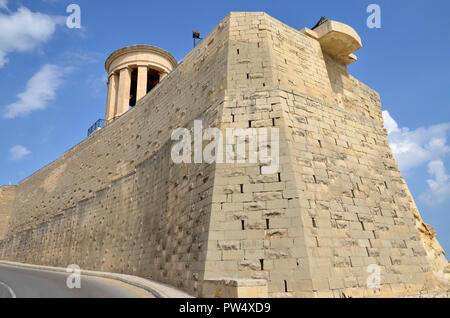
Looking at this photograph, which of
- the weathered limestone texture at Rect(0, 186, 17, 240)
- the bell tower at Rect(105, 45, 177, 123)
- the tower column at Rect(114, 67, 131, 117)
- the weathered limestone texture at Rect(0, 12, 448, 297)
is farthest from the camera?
the weathered limestone texture at Rect(0, 186, 17, 240)

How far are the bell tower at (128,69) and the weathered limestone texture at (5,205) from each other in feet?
56.9

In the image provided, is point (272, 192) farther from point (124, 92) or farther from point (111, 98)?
point (111, 98)

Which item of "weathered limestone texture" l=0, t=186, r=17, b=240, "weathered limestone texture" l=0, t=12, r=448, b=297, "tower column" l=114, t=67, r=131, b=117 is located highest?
"tower column" l=114, t=67, r=131, b=117

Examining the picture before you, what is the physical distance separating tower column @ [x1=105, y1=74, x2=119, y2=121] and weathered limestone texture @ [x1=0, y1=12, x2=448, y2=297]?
1084cm

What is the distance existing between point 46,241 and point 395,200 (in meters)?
21.4

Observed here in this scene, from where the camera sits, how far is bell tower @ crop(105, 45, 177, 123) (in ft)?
80.9

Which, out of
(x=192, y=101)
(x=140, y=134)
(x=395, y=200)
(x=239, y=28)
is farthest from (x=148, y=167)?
(x=395, y=200)

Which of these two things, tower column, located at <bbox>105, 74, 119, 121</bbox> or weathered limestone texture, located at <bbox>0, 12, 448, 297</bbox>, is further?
tower column, located at <bbox>105, 74, 119, 121</bbox>

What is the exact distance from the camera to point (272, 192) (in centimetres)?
742

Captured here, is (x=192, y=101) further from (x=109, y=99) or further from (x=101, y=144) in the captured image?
(x=109, y=99)

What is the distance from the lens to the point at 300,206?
23.4ft

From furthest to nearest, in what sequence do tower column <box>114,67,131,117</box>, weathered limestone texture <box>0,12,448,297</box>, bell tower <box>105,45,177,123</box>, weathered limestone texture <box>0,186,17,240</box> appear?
weathered limestone texture <box>0,186,17,240</box> < bell tower <box>105,45,177,123</box> < tower column <box>114,67,131,117</box> < weathered limestone texture <box>0,12,448,297</box>

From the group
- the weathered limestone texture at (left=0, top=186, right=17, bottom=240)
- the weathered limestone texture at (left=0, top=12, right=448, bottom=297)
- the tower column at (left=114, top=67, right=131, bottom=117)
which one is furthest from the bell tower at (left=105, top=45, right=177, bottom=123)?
the weathered limestone texture at (left=0, top=186, right=17, bottom=240)

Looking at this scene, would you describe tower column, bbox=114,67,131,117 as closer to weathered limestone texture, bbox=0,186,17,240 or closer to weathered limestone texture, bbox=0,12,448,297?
weathered limestone texture, bbox=0,12,448,297
